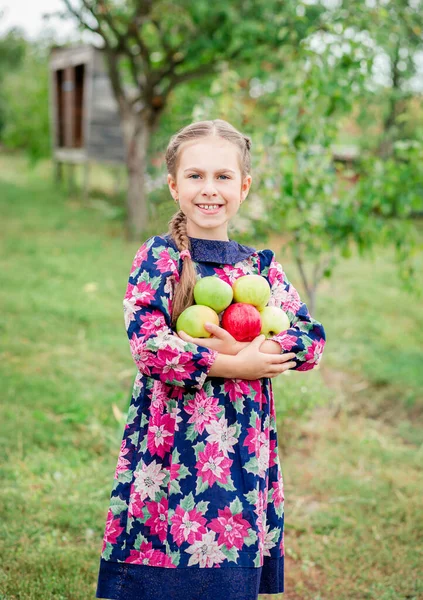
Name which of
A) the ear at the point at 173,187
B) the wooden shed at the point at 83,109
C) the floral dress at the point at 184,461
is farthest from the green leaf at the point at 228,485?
the wooden shed at the point at 83,109

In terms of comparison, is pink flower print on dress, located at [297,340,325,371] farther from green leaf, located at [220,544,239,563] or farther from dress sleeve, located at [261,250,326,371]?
green leaf, located at [220,544,239,563]

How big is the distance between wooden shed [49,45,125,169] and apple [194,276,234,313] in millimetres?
10203

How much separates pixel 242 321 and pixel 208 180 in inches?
16.6

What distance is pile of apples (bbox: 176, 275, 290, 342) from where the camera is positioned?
179cm

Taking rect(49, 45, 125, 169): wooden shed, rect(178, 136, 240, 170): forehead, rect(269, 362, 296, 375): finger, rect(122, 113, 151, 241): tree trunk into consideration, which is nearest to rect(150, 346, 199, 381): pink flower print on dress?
rect(269, 362, 296, 375): finger

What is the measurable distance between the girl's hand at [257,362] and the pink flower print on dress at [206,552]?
1.48 ft

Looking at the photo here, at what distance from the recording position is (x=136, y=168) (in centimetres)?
908

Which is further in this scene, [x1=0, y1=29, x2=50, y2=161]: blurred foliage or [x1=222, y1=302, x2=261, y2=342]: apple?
[x1=0, y1=29, x2=50, y2=161]: blurred foliage

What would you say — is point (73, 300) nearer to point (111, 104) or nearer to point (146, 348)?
point (146, 348)

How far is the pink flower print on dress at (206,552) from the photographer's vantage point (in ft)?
5.88

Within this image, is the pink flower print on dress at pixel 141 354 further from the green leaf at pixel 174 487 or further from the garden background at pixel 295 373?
the garden background at pixel 295 373

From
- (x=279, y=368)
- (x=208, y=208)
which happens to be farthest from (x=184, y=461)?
(x=208, y=208)

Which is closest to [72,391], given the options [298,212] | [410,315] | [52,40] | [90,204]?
[298,212]

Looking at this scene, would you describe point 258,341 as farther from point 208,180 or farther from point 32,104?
point 32,104
